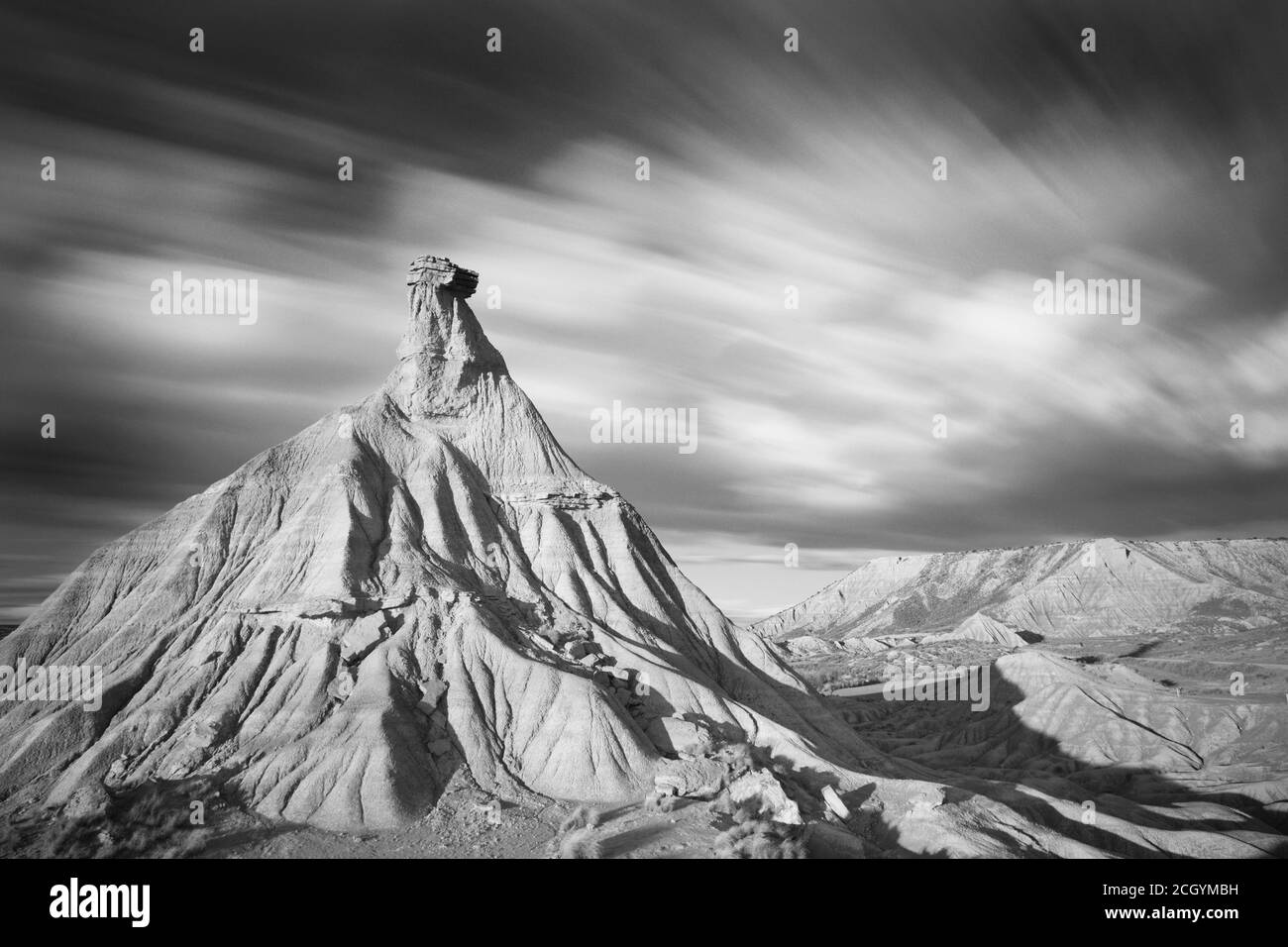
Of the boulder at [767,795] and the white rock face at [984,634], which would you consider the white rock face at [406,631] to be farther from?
the white rock face at [984,634]

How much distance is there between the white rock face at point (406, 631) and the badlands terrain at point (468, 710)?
A: 0.65ft

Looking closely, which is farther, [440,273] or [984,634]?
[984,634]

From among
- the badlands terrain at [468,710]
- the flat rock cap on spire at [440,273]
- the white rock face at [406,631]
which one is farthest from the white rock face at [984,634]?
the flat rock cap on spire at [440,273]

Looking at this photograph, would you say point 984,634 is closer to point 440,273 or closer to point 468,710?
point 440,273

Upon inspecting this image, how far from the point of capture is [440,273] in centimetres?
7600

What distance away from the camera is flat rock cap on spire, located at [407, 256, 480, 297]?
248 ft

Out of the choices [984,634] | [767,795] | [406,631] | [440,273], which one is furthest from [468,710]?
[984,634]

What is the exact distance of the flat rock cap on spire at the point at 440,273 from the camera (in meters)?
75.5

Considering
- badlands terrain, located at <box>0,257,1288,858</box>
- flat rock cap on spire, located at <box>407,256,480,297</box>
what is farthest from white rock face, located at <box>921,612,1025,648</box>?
flat rock cap on spire, located at <box>407,256,480,297</box>

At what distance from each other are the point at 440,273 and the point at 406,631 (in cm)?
3680

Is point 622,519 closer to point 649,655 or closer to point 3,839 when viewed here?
point 649,655
